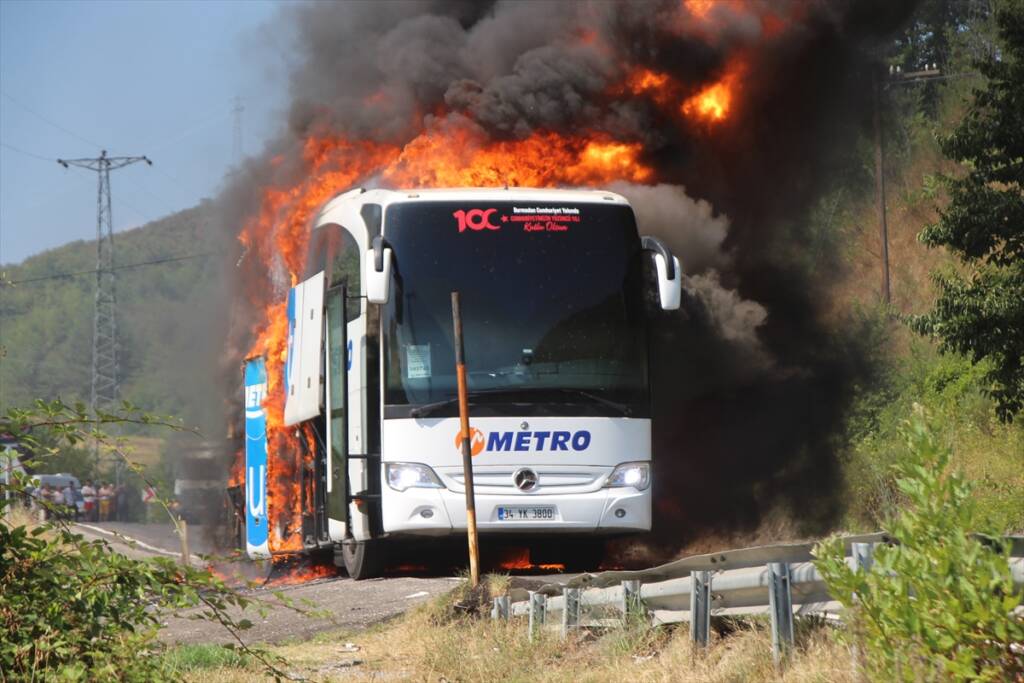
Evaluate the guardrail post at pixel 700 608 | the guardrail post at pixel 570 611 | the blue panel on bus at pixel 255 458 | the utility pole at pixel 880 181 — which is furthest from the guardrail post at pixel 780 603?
the utility pole at pixel 880 181

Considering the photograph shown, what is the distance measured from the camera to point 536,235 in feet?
49.5

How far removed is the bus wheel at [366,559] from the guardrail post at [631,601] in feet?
23.9

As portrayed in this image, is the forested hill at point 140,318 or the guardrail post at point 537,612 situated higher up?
the forested hill at point 140,318

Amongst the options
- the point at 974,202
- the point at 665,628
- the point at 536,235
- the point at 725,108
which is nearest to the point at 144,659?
the point at 665,628

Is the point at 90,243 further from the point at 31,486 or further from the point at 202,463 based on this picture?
the point at 31,486

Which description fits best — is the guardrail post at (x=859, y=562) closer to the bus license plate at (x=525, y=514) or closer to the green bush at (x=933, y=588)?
the green bush at (x=933, y=588)

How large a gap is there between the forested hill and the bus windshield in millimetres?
5218

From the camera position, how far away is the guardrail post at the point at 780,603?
269 inches

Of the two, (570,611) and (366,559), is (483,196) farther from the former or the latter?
(570,611)

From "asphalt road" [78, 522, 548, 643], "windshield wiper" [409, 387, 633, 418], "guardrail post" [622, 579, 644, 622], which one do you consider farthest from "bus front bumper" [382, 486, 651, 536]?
"guardrail post" [622, 579, 644, 622]

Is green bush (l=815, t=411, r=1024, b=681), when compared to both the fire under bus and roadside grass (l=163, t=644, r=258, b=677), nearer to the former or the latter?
roadside grass (l=163, t=644, r=258, b=677)

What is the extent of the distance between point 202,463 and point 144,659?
62.9 ft

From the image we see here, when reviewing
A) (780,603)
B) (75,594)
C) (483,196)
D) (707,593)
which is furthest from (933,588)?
(483,196)

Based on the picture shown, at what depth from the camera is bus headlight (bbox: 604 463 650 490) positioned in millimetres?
14812
